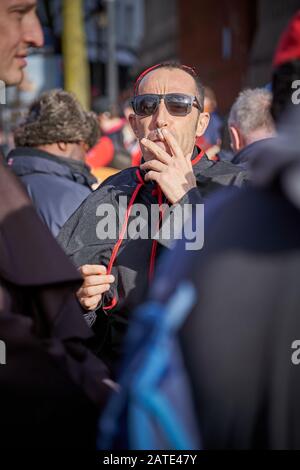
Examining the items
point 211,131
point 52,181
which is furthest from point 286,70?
point 211,131

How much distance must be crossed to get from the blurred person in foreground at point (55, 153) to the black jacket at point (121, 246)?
1104 millimetres

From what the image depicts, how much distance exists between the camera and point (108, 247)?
311cm

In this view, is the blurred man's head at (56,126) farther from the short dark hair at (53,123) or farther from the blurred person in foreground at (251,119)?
the blurred person in foreground at (251,119)

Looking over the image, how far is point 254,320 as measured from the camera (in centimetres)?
124

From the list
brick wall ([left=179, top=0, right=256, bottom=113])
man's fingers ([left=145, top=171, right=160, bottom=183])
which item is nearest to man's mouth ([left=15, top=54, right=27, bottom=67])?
man's fingers ([left=145, top=171, right=160, bottom=183])

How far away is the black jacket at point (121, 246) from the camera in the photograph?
9.55 feet

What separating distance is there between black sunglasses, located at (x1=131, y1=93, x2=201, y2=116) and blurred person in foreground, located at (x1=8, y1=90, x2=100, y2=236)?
128 cm

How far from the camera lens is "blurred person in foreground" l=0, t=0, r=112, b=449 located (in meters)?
1.69

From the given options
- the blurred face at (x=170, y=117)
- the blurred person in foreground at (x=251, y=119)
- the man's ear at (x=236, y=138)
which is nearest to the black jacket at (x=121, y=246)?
the blurred face at (x=170, y=117)

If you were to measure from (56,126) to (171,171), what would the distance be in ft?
6.74

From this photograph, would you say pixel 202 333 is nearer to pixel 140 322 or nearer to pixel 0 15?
pixel 140 322

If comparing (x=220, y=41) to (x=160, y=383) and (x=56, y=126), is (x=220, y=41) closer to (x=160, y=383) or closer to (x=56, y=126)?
(x=56, y=126)

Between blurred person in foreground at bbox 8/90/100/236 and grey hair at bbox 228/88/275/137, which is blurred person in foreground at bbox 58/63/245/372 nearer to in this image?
blurred person in foreground at bbox 8/90/100/236

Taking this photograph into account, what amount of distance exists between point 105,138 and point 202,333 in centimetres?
649
